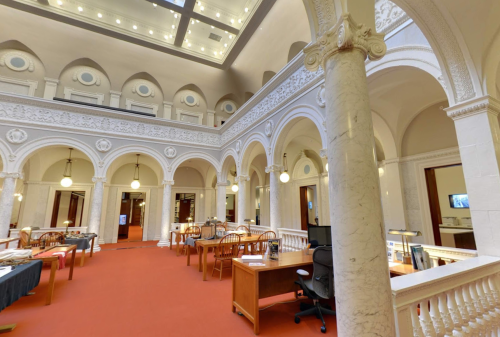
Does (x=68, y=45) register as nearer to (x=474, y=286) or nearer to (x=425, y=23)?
(x=425, y=23)

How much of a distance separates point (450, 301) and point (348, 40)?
2.36 metres

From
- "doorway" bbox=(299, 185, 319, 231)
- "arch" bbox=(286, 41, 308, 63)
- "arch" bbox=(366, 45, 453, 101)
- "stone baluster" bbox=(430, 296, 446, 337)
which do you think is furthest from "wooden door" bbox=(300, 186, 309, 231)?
"stone baluster" bbox=(430, 296, 446, 337)

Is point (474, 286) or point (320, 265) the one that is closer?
point (474, 286)

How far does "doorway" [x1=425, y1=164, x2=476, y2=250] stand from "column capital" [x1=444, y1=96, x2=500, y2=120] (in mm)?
3334

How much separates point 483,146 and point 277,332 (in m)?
3.57

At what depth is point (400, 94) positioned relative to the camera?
558cm

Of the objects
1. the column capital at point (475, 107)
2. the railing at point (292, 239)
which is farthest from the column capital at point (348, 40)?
the railing at point (292, 239)

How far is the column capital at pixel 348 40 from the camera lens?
1.78 m

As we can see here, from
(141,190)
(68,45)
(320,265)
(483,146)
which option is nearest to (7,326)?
(320,265)

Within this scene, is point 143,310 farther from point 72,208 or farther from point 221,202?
point 72,208

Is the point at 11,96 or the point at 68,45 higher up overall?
the point at 68,45

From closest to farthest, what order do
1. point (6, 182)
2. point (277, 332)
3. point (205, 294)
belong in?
point (277, 332)
point (205, 294)
point (6, 182)

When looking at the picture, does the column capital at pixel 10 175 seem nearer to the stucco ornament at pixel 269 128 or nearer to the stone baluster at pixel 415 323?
the stucco ornament at pixel 269 128

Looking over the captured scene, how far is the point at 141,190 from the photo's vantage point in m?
11.9
